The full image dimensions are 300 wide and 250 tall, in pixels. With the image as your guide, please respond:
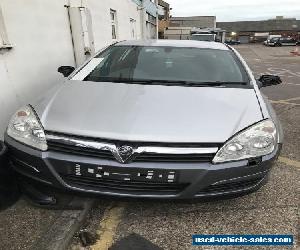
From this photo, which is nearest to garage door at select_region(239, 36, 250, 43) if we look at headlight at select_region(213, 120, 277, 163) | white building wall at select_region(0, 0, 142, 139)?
white building wall at select_region(0, 0, 142, 139)

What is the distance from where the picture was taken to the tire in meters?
2.81

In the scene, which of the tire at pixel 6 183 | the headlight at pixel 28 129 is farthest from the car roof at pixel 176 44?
the tire at pixel 6 183

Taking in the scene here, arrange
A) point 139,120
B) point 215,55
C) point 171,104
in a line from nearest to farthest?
point 139,120
point 171,104
point 215,55

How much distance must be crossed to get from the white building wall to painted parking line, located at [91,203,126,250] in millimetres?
1852

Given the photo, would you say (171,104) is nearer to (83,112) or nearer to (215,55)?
(83,112)

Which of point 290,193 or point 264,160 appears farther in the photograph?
point 290,193

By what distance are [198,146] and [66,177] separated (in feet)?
3.24

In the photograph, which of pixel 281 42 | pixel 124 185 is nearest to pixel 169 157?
pixel 124 185

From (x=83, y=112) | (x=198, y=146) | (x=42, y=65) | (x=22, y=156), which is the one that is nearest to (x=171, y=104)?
(x=198, y=146)

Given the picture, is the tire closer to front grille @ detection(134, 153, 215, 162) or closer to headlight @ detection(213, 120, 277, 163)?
front grille @ detection(134, 153, 215, 162)

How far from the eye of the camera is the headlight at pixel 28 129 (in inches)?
102

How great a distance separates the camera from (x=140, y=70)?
369 centimetres

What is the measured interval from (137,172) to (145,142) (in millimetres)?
216

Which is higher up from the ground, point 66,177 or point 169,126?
point 169,126
